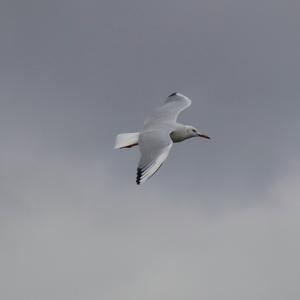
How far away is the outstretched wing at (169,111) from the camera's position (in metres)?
28.4

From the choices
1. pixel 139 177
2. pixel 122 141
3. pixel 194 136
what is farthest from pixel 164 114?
pixel 139 177

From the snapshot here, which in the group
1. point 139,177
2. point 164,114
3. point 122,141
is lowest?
point 139,177

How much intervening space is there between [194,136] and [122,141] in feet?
12.1

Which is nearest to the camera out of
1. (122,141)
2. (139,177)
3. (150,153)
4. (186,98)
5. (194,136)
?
(139,177)

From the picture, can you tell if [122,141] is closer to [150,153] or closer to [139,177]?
[150,153]

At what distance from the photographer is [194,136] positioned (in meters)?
28.8

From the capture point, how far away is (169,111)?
30.2 metres

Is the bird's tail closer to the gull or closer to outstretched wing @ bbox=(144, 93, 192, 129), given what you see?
the gull

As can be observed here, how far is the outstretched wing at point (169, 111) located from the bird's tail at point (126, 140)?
1.34 m

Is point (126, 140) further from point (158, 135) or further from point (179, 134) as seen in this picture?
point (179, 134)

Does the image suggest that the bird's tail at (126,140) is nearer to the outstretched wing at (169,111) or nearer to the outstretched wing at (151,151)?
the outstretched wing at (151,151)


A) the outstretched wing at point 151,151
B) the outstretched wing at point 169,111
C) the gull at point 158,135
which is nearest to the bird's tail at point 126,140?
the gull at point 158,135

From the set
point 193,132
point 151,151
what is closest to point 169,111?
point 193,132

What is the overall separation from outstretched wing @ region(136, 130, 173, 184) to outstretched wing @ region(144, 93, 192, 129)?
2.32 metres
